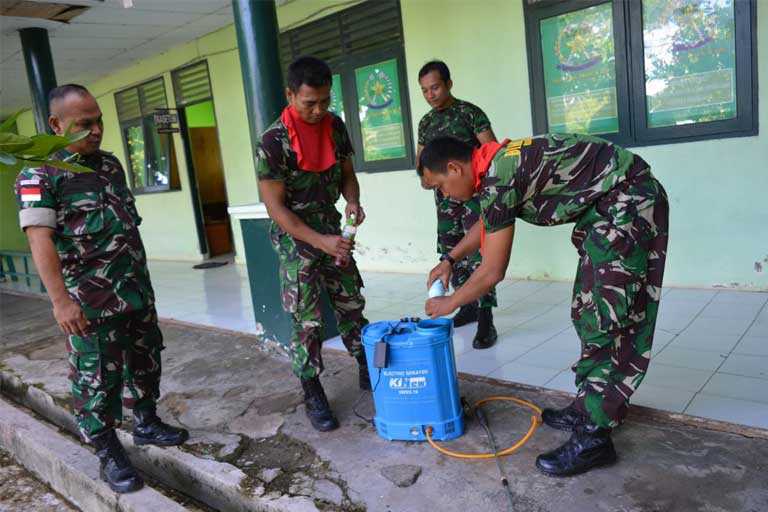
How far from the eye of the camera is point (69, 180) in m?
2.20

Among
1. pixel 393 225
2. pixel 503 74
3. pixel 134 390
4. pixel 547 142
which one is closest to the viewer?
pixel 547 142

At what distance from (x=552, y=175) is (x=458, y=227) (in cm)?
167

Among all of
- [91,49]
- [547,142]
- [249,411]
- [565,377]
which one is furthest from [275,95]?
[91,49]

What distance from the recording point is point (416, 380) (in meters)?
2.27

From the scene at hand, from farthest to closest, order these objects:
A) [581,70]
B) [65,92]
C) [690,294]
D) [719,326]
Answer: [581,70], [690,294], [719,326], [65,92]

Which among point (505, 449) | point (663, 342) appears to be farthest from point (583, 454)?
point (663, 342)

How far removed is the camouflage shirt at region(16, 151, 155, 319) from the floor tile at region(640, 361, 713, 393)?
7.63ft

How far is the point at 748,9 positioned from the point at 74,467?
453 cm

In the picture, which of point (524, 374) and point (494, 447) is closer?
point (494, 447)

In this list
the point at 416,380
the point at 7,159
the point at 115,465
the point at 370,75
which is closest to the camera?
the point at 7,159

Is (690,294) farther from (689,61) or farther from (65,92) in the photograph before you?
(65,92)

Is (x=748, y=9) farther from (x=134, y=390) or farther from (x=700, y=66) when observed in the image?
(x=134, y=390)

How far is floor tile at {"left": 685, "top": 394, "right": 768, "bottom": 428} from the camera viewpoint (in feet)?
7.40

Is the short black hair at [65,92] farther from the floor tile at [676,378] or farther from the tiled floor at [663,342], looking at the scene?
the floor tile at [676,378]
